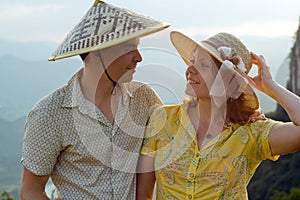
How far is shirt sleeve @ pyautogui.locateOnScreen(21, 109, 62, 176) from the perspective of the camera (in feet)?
9.41

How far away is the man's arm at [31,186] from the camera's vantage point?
2926mm

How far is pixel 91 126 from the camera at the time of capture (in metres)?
2.95

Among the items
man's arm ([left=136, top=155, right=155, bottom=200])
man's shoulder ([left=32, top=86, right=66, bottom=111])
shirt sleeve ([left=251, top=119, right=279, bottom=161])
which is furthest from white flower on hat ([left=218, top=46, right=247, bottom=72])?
man's shoulder ([left=32, top=86, right=66, bottom=111])

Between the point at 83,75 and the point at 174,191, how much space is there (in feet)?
2.42

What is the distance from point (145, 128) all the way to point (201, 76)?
0.43m

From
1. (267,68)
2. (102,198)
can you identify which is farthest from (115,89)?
(267,68)

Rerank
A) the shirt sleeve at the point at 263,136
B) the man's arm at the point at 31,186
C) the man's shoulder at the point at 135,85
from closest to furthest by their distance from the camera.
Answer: the shirt sleeve at the point at 263,136, the man's arm at the point at 31,186, the man's shoulder at the point at 135,85

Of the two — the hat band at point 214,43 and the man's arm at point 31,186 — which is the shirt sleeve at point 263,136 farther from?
the man's arm at point 31,186

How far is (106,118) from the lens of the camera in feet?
9.71

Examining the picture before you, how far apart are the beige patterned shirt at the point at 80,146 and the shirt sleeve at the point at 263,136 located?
1.97 feet

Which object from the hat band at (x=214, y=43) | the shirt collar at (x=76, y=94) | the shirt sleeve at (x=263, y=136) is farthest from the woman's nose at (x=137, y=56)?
the shirt sleeve at (x=263, y=136)

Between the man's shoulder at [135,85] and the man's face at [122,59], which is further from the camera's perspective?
the man's shoulder at [135,85]

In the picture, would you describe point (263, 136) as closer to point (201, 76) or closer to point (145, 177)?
point (201, 76)

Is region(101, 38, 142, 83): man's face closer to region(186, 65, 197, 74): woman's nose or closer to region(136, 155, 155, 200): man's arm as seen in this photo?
region(186, 65, 197, 74): woman's nose
